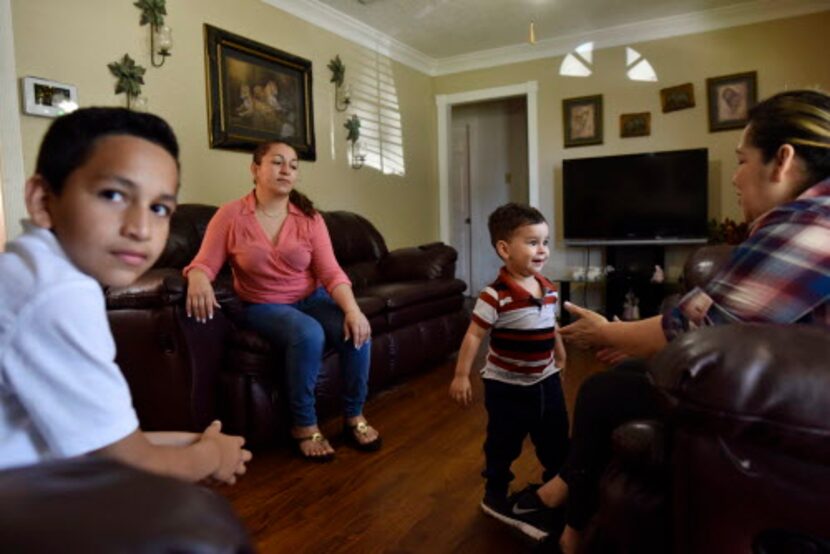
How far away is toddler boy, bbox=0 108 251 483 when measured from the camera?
555 mm

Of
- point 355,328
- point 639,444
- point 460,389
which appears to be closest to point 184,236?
point 355,328

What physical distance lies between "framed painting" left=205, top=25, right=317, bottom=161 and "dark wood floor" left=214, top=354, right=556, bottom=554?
207 centimetres

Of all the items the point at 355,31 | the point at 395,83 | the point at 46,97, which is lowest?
the point at 46,97

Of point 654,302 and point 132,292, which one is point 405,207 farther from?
point 132,292

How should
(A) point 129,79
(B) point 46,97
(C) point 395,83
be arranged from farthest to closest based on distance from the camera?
(C) point 395,83 → (A) point 129,79 → (B) point 46,97

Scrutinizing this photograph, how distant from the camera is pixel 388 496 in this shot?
1.80 metres

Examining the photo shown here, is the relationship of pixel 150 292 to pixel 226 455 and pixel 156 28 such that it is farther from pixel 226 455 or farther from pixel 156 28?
pixel 156 28

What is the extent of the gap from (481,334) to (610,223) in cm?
355

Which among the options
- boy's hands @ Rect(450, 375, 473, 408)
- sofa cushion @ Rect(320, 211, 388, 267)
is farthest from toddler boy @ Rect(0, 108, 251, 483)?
sofa cushion @ Rect(320, 211, 388, 267)

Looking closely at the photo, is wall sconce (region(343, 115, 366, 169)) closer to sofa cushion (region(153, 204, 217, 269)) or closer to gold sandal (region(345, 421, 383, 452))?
sofa cushion (region(153, 204, 217, 269))

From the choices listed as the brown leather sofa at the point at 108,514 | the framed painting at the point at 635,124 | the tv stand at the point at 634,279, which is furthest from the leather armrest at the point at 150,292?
the framed painting at the point at 635,124

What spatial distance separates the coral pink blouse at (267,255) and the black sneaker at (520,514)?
1.02 m

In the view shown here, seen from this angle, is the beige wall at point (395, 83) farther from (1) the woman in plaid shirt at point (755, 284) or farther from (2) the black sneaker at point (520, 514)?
(1) the woman in plaid shirt at point (755, 284)

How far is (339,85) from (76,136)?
13.2ft
